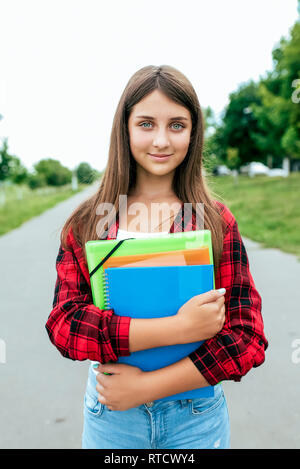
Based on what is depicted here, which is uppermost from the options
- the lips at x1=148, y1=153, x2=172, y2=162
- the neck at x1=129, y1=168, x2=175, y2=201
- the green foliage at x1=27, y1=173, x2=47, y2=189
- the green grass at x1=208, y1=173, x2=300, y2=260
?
the green foliage at x1=27, y1=173, x2=47, y2=189

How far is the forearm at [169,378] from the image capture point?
1051 millimetres

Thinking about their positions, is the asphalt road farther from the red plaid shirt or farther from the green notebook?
the green notebook

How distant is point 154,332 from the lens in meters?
1.00

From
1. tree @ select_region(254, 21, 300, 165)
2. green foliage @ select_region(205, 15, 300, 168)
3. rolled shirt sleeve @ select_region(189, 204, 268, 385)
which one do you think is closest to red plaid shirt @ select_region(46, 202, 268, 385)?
rolled shirt sleeve @ select_region(189, 204, 268, 385)

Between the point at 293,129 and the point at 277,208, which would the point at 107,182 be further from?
the point at 293,129

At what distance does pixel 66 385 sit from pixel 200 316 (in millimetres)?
2345

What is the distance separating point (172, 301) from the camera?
103 centimetres

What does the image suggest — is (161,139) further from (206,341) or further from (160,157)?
(206,341)

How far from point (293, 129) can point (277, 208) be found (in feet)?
24.9

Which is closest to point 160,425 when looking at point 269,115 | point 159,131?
point 159,131

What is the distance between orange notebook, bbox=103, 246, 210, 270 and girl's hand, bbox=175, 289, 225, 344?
0.30ft

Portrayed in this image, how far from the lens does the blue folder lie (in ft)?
3.27
